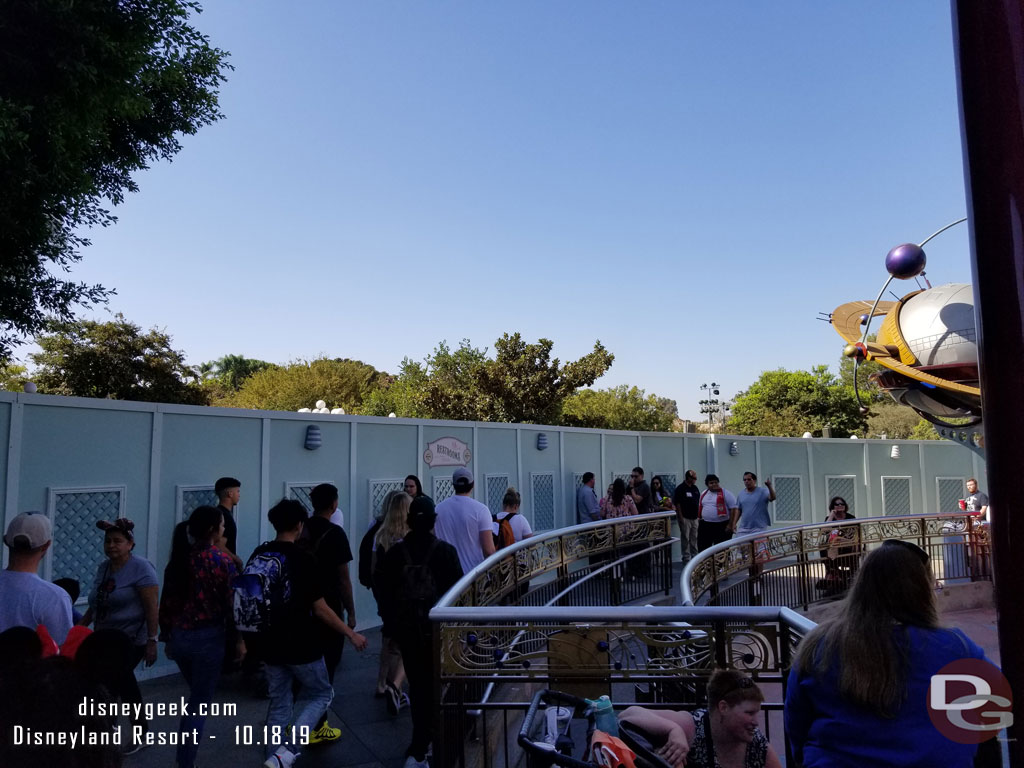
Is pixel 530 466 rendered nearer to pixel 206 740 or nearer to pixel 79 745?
pixel 206 740

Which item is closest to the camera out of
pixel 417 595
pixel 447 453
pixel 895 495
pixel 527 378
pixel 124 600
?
pixel 124 600

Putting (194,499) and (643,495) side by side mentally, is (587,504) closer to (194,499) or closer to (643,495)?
(643,495)

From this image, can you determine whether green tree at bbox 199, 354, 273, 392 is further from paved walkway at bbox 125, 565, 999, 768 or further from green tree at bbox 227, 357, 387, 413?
paved walkway at bbox 125, 565, 999, 768

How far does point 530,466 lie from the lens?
12391 millimetres

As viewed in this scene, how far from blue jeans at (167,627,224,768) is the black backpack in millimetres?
1045

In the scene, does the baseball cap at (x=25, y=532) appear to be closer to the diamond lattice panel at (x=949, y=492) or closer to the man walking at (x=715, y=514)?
the man walking at (x=715, y=514)

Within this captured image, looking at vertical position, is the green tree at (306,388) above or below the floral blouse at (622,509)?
above

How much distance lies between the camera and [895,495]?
19.2 meters

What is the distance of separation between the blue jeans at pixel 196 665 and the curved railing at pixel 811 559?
190 inches

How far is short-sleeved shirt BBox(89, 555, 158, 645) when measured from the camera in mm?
4109

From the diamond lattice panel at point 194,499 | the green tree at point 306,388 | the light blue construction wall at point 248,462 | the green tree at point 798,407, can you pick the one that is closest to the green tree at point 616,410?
the green tree at point 798,407

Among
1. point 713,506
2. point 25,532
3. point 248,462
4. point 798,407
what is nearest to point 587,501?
point 713,506

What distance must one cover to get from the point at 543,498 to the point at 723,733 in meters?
9.95

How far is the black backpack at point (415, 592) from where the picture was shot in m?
4.26
